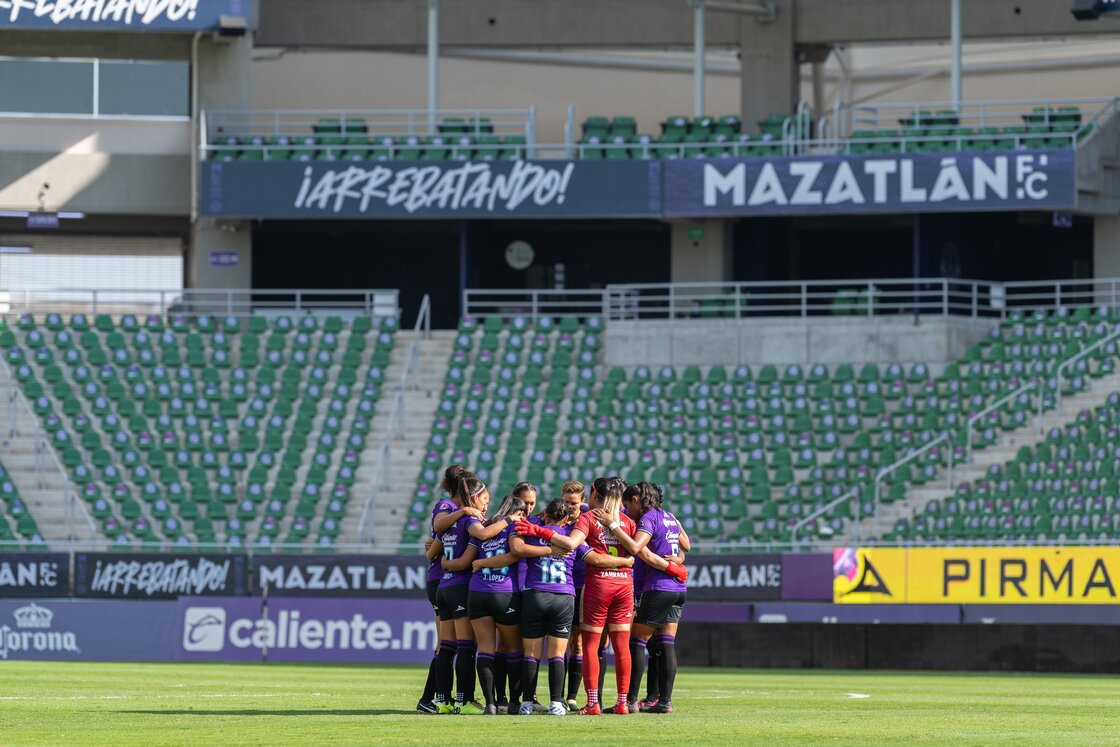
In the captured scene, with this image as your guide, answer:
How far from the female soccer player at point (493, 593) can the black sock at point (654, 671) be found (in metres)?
1.14

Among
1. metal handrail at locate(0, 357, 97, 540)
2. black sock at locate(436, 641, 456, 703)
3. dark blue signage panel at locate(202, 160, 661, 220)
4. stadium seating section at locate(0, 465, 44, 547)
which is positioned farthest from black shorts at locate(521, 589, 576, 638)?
dark blue signage panel at locate(202, 160, 661, 220)

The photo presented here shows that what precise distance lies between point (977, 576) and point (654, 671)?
12.6 meters

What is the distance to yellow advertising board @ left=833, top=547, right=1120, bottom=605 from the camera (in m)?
27.6

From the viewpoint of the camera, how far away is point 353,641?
95.0 ft

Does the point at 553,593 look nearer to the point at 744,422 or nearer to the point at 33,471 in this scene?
the point at 744,422

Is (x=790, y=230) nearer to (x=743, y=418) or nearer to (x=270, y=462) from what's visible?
(x=743, y=418)

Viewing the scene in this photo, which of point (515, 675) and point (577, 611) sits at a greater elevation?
point (577, 611)

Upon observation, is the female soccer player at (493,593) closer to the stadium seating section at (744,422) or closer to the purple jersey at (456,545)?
the purple jersey at (456,545)

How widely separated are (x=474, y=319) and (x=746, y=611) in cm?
1300

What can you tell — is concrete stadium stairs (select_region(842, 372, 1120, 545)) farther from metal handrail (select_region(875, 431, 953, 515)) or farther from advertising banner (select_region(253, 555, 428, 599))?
advertising banner (select_region(253, 555, 428, 599))

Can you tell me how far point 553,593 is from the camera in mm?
15898

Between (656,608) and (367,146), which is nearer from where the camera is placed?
(656,608)

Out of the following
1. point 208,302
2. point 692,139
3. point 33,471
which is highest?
point 692,139

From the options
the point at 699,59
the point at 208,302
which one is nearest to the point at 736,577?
the point at 699,59
